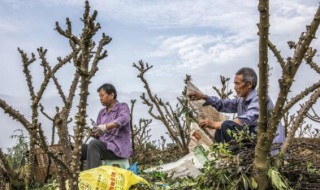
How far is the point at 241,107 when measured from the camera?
4836mm

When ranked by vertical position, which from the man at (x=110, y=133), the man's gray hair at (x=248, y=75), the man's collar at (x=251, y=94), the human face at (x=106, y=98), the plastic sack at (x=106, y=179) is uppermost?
the man's gray hair at (x=248, y=75)

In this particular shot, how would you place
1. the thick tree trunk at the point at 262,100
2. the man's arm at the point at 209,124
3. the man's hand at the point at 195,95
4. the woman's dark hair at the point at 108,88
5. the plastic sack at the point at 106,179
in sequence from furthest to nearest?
the woman's dark hair at the point at 108,88 → the man's hand at the point at 195,95 → the plastic sack at the point at 106,179 → the man's arm at the point at 209,124 → the thick tree trunk at the point at 262,100

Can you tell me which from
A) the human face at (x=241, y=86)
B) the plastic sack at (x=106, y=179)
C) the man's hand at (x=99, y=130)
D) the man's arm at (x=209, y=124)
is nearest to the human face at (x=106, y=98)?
the man's hand at (x=99, y=130)

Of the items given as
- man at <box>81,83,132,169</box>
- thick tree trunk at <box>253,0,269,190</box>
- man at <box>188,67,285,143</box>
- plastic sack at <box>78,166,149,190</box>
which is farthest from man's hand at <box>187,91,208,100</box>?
thick tree trunk at <box>253,0,269,190</box>

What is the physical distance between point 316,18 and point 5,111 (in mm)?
1667

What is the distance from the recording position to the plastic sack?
4.43 m

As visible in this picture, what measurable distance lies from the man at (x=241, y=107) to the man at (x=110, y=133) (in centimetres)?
146

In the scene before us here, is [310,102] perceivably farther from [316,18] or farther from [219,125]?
[316,18]

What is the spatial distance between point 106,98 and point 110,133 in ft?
1.63

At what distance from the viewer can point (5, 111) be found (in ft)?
6.66

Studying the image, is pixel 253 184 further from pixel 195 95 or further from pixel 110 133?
pixel 110 133

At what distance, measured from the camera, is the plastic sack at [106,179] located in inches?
174

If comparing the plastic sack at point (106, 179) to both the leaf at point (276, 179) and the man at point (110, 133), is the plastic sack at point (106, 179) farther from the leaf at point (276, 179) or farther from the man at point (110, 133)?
the leaf at point (276, 179)

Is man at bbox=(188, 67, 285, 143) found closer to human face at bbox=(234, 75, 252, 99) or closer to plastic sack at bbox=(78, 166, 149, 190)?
human face at bbox=(234, 75, 252, 99)
